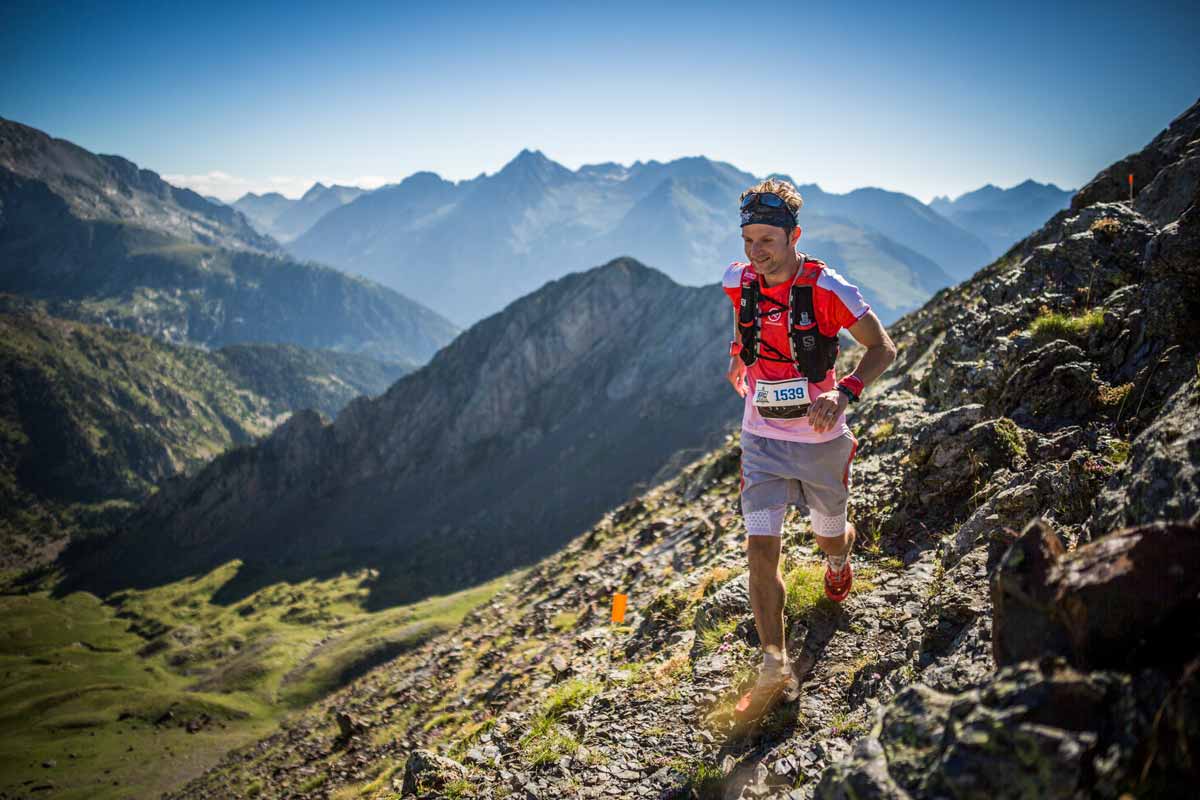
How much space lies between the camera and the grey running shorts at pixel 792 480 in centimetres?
594

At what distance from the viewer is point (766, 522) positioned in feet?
19.3

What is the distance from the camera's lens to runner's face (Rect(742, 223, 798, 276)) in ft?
19.5

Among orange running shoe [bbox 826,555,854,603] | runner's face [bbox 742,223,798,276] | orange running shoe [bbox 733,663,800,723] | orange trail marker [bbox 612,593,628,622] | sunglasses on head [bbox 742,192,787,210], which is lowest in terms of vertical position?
Result: orange trail marker [bbox 612,593,628,622]

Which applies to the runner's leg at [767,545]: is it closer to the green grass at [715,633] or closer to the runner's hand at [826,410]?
the runner's hand at [826,410]

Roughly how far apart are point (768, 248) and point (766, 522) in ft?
9.17

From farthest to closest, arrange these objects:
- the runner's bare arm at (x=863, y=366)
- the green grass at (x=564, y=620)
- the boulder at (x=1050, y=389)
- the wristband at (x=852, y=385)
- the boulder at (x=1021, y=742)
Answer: the green grass at (x=564, y=620) → the boulder at (x=1050, y=389) → the wristband at (x=852, y=385) → the runner's bare arm at (x=863, y=366) → the boulder at (x=1021, y=742)

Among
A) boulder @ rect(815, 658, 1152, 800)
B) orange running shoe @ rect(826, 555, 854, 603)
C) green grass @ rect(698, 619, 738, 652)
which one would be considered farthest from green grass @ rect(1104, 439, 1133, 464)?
green grass @ rect(698, 619, 738, 652)

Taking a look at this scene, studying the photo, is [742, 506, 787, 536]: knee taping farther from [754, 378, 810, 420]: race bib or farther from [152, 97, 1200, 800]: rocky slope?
[152, 97, 1200, 800]: rocky slope

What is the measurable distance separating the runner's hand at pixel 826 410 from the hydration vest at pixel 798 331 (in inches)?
18.8

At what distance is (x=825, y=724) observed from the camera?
18.5ft

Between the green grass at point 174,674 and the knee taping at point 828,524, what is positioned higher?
the knee taping at point 828,524

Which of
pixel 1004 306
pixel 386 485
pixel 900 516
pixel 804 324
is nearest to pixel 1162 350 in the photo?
pixel 900 516

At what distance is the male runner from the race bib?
0.03 feet

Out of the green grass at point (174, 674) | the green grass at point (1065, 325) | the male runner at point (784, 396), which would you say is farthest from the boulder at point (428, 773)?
the green grass at point (174, 674)
